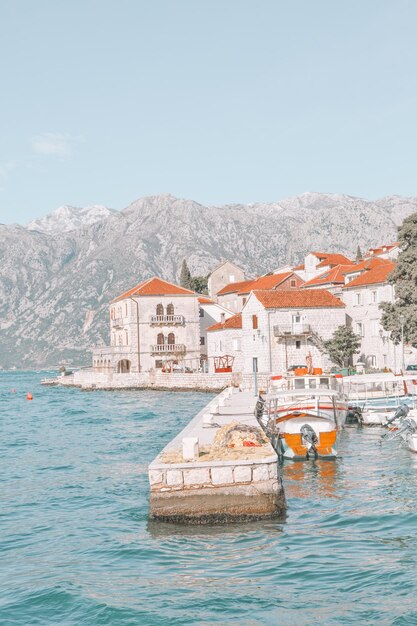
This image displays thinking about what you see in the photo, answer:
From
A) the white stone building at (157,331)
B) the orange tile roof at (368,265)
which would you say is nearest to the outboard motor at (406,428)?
the orange tile roof at (368,265)

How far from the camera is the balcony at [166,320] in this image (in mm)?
81369

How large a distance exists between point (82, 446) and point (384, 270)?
40.9 metres

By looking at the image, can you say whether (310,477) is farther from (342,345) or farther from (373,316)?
(373,316)

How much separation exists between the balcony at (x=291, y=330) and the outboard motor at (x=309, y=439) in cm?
3847

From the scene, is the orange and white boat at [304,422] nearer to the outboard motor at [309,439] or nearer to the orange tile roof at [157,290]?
the outboard motor at [309,439]

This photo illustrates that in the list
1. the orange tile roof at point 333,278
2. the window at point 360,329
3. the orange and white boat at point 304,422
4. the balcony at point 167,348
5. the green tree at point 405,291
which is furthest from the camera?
the balcony at point 167,348

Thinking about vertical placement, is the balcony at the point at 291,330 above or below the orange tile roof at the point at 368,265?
below

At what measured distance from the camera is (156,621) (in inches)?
425

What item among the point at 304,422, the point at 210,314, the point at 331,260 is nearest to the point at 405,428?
the point at 304,422

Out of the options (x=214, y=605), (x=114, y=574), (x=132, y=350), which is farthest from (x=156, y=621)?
(x=132, y=350)

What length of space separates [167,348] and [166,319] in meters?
3.20

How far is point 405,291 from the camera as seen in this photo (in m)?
52.7

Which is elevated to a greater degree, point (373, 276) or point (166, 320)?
point (373, 276)

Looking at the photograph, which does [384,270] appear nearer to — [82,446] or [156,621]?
[82,446]
